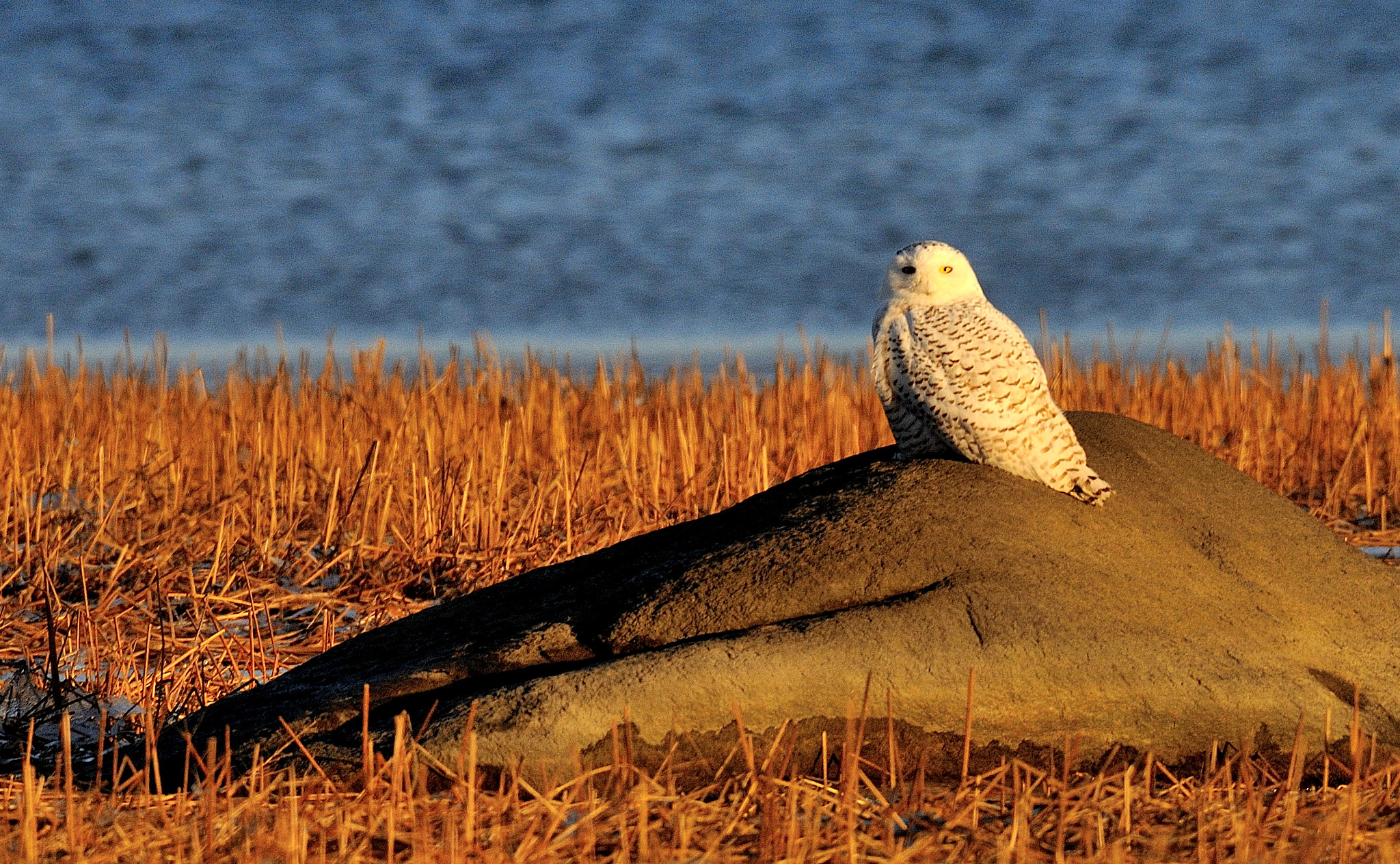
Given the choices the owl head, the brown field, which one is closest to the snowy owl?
the owl head

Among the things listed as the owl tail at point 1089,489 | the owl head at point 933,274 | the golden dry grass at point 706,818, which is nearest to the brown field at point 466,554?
the golden dry grass at point 706,818

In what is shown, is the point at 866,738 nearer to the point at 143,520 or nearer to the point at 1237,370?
the point at 143,520

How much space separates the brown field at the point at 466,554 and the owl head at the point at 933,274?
1354 mm

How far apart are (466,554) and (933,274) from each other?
2.59 metres

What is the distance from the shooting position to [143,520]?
6.36 m

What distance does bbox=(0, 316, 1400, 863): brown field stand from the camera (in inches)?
107

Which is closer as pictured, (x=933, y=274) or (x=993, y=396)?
(x=993, y=396)

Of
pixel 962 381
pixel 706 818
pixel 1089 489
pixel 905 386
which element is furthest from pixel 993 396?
pixel 706 818

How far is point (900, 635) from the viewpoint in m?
3.31

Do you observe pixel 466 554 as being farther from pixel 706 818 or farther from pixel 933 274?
pixel 706 818

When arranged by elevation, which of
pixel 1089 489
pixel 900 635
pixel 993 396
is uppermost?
pixel 993 396

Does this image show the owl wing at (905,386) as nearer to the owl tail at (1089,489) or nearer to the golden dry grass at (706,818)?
the owl tail at (1089,489)

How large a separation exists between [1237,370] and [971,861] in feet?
25.0

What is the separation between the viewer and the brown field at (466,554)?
107 inches
